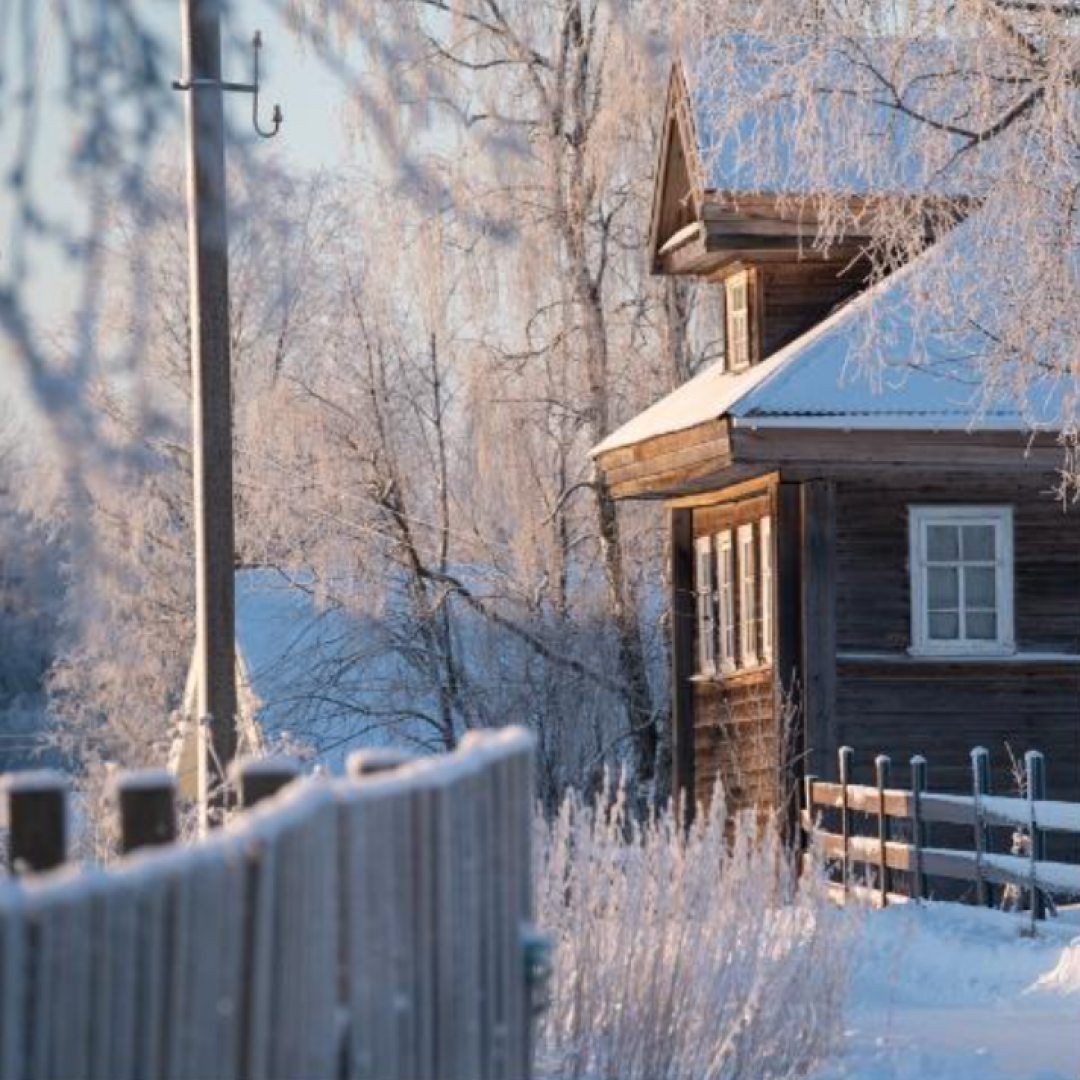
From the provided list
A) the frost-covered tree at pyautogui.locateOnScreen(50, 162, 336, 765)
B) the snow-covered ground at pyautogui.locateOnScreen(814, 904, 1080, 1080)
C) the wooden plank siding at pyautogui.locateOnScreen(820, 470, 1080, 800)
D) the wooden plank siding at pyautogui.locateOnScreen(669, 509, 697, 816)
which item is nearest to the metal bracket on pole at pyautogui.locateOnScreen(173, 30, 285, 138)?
the frost-covered tree at pyautogui.locateOnScreen(50, 162, 336, 765)

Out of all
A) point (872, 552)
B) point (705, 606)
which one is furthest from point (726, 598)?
point (872, 552)

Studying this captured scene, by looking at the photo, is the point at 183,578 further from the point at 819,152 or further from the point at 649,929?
the point at 649,929

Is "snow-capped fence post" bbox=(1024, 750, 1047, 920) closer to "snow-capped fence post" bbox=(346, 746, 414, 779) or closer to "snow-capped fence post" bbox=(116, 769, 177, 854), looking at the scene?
"snow-capped fence post" bbox=(346, 746, 414, 779)

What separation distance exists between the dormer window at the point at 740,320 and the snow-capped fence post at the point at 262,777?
18.5 m

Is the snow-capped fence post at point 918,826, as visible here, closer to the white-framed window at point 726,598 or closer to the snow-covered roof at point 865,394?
the snow-covered roof at point 865,394

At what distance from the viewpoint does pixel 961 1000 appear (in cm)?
1352

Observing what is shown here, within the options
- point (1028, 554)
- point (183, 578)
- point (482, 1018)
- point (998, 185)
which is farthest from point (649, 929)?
point (183, 578)

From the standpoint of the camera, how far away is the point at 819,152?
13930 mm

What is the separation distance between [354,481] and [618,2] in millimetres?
25936

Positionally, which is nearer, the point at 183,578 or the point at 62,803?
the point at 62,803

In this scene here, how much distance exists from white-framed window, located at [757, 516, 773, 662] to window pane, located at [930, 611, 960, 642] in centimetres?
131

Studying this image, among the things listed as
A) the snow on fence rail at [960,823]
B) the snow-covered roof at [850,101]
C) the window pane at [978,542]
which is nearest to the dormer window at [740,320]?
the window pane at [978,542]

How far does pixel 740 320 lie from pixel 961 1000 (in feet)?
38.1

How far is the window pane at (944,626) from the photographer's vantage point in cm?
2227
